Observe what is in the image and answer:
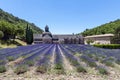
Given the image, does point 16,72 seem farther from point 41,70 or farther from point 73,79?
point 73,79

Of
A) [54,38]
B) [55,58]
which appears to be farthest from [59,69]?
[54,38]

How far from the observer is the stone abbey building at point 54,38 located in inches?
3944

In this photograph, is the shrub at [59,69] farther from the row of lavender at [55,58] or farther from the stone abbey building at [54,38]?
the stone abbey building at [54,38]

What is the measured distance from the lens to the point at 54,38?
107 metres

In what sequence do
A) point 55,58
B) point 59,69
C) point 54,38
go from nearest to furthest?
point 59,69, point 55,58, point 54,38

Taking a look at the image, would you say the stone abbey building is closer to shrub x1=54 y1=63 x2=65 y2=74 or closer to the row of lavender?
the row of lavender

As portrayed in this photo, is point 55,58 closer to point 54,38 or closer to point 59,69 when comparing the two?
point 59,69

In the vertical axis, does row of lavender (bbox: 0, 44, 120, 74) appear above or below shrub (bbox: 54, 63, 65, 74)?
above

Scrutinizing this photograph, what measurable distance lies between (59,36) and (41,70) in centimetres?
10079

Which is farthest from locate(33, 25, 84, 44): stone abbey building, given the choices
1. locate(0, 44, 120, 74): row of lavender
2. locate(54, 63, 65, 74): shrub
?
locate(54, 63, 65, 74): shrub

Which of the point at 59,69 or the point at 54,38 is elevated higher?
the point at 54,38

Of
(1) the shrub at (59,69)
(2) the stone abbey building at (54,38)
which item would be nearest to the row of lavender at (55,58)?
(1) the shrub at (59,69)

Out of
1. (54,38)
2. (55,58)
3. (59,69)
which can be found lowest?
(59,69)

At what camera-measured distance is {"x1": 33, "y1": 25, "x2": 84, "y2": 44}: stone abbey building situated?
3944 inches
